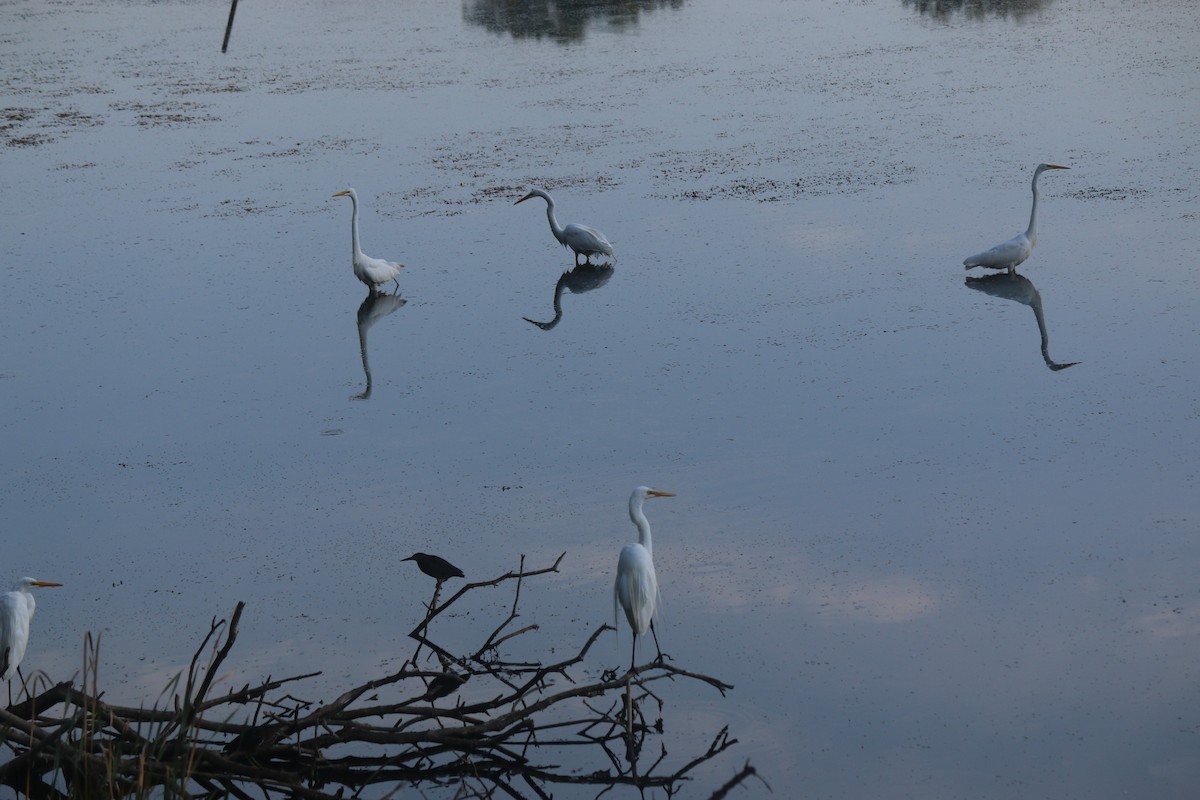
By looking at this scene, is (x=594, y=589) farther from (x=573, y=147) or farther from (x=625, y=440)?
(x=573, y=147)

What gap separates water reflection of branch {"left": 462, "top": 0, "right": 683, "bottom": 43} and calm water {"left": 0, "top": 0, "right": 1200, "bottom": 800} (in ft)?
13.4

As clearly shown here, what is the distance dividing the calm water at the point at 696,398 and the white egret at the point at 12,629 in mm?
308

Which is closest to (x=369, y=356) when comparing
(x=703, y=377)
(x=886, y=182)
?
(x=703, y=377)

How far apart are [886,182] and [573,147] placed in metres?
2.55

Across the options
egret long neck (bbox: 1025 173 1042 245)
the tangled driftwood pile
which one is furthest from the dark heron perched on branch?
egret long neck (bbox: 1025 173 1042 245)

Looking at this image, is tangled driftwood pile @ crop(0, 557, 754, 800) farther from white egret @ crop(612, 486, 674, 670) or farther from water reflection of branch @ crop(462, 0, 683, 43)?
water reflection of branch @ crop(462, 0, 683, 43)

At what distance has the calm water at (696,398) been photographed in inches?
150

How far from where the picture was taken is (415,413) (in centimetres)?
584

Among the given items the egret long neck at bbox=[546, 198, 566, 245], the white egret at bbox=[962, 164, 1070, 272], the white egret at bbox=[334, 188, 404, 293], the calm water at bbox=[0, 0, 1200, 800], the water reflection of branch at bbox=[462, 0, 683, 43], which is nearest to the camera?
the calm water at bbox=[0, 0, 1200, 800]

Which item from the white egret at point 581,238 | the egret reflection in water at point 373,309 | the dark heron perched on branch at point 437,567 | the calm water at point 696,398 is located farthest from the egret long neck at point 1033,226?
the dark heron perched on branch at point 437,567

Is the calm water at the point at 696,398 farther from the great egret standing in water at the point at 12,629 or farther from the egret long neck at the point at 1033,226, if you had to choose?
the great egret standing in water at the point at 12,629

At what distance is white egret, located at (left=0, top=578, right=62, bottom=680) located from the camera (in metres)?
3.65

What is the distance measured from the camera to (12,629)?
3643 millimetres

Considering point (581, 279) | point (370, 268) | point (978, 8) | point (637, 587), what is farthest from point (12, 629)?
point (978, 8)
